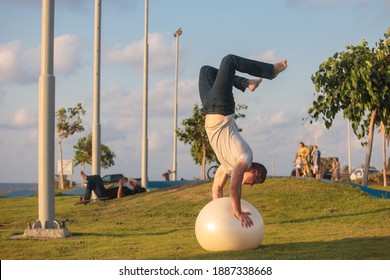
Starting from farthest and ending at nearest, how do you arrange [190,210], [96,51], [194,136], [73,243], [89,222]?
[194,136]
[96,51]
[190,210]
[89,222]
[73,243]

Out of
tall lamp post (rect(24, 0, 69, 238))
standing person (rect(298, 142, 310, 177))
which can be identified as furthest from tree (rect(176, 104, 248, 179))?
tall lamp post (rect(24, 0, 69, 238))

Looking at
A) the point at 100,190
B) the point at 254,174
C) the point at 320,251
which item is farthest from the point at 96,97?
the point at 320,251

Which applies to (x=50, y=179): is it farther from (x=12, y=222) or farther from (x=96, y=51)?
(x=96, y=51)

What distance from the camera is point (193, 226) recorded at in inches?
652

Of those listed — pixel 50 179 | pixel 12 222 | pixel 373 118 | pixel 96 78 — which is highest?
pixel 96 78

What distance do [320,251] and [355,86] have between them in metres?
15.0

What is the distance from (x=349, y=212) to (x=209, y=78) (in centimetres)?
1032

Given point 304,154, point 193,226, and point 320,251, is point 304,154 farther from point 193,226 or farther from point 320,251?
point 320,251

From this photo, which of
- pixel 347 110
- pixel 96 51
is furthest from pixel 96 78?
pixel 347 110

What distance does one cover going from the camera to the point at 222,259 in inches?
356

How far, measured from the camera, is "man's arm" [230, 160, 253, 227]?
31.7 feet

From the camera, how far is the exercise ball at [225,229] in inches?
385

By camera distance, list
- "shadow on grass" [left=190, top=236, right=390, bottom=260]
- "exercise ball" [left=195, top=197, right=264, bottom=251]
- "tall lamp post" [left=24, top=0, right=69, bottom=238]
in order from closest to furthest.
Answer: "shadow on grass" [left=190, top=236, right=390, bottom=260]
"exercise ball" [left=195, top=197, right=264, bottom=251]
"tall lamp post" [left=24, top=0, right=69, bottom=238]

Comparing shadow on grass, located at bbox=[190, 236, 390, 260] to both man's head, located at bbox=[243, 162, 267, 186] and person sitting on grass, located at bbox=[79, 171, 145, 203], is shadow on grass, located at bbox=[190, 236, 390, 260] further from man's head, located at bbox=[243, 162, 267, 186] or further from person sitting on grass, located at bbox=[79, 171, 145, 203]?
person sitting on grass, located at bbox=[79, 171, 145, 203]
